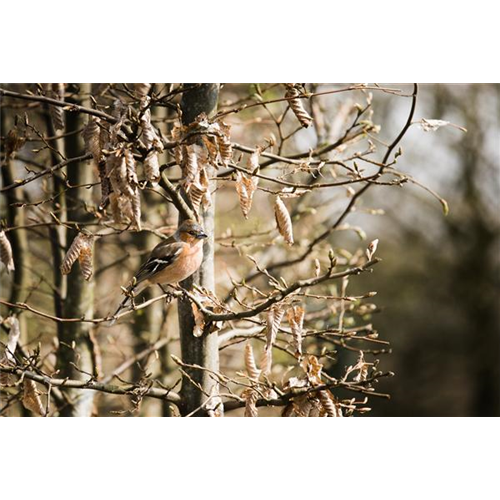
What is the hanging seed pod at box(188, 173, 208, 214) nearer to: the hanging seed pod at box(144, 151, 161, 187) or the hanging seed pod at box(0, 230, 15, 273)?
the hanging seed pod at box(144, 151, 161, 187)

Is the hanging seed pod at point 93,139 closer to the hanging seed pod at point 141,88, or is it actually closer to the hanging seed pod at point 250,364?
the hanging seed pod at point 141,88

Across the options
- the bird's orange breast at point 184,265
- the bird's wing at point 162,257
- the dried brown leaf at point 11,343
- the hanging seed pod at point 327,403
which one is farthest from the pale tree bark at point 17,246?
the hanging seed pod at point 327,403

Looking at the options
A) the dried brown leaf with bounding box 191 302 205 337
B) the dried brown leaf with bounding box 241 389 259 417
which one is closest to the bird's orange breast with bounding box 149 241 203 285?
the dried brown leaf with bounding box 191 302 205 337

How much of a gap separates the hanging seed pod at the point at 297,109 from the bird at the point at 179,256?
0.82 m

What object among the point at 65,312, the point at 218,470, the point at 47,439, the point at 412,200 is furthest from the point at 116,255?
the point at 412,200

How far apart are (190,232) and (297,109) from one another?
92cm

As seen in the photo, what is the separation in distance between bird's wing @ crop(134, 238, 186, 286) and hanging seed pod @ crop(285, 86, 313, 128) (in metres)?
1.01

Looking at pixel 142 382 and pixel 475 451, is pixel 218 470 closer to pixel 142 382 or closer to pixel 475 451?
pixel 142 382

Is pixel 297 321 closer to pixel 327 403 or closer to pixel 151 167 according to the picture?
pixel 327 403

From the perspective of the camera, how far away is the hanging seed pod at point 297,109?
3.75m

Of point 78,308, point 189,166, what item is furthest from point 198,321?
point 78,308

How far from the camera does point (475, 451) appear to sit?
4.73 metres

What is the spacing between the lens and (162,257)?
14.9 feet

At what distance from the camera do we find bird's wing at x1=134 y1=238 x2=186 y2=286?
434 centimetres
